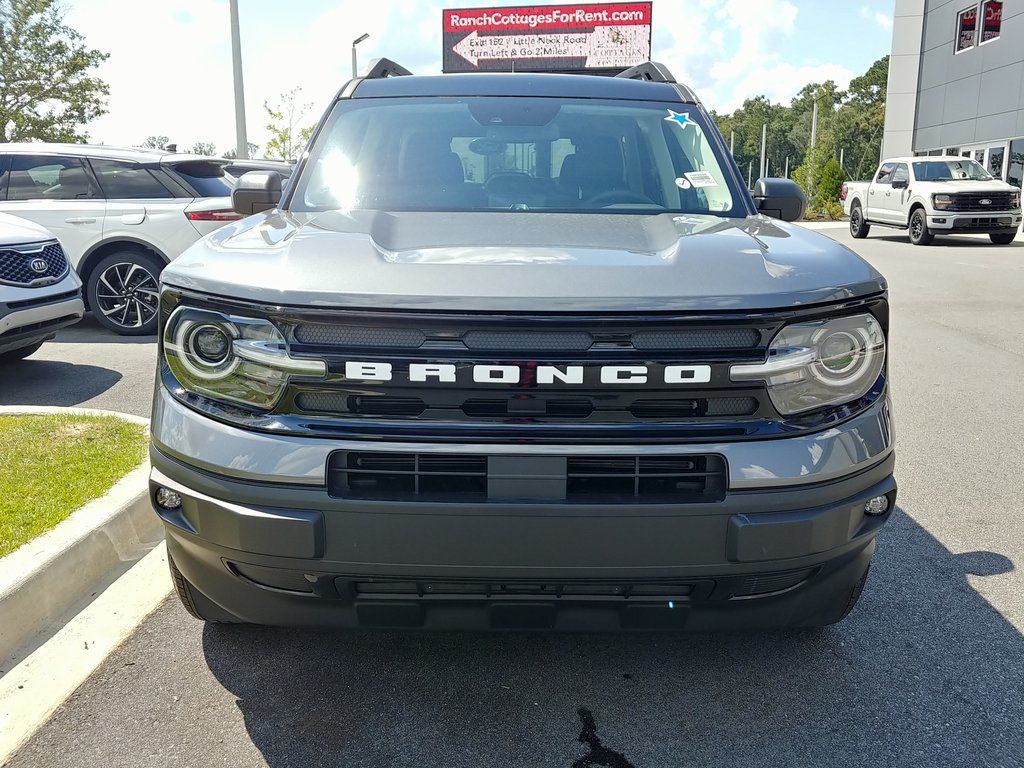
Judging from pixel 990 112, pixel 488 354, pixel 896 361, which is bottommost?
pixel 896 361

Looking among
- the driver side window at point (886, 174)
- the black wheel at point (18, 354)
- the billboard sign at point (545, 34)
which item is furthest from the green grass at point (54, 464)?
the billboard sign at point (545, 34)

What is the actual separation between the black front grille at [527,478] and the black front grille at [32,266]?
5451 mm

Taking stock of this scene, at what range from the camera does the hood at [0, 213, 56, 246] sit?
6.52 metres

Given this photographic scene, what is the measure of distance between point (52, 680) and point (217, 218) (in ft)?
22.0

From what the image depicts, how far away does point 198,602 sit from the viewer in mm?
2561

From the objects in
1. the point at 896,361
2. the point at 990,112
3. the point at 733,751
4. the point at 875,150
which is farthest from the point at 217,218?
the point at 875,150

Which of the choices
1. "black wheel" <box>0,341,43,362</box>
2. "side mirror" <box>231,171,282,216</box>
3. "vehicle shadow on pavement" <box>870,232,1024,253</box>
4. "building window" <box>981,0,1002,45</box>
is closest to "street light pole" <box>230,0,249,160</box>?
"black wheel" <box>0,341,43,362</box>

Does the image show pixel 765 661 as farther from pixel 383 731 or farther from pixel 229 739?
pixel 229 739

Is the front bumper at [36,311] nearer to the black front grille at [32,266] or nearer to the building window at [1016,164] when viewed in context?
the black front grille at [32,266]

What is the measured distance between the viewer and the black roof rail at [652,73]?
4.27m

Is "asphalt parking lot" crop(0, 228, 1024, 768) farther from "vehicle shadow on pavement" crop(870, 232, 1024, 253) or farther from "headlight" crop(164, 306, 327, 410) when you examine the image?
"vehicle shadow on pavement" crop(870, 232, 1024, 253)

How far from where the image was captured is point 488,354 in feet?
6.87

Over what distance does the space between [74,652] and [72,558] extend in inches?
19.0

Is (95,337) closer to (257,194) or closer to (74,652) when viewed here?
(257,194)
